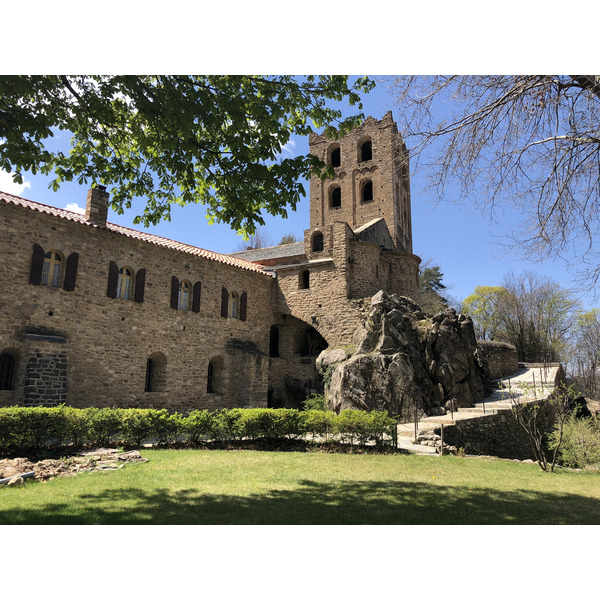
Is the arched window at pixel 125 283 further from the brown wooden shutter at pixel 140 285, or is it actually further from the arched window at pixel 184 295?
the arched window at pixel 184 295

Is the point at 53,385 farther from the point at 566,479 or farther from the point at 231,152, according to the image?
the point at 566,479

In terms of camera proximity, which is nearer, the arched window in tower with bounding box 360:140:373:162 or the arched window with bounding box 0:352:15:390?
the arched window with bounding box 0:352:15:390

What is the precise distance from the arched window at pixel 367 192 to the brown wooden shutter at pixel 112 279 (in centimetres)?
2229

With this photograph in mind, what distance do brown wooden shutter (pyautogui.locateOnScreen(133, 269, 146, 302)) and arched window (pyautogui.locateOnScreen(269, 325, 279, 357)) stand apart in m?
9.44

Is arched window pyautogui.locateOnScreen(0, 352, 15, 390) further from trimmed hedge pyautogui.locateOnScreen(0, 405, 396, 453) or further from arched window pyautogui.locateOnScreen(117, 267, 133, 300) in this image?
arched window pyautogui.locateOnScreen(117, 267, 133, 300)

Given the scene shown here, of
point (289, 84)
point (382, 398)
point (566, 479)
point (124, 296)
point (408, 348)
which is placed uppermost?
point (289, 84)

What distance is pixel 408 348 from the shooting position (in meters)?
17.3

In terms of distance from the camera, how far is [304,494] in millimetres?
5883

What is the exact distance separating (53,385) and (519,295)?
35.0 meters

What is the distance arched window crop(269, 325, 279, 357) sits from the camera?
79.9 ft

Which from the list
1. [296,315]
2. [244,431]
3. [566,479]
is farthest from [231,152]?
[296,315]

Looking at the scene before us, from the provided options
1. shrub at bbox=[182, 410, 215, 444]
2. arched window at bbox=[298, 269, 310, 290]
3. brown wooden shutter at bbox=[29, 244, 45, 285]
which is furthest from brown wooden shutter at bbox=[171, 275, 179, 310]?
shrub at bbox=[182, 410, 215, 444]

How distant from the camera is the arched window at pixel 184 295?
18203 mm

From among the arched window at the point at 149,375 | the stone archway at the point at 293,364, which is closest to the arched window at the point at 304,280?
the stone archway at the point at 293,364
